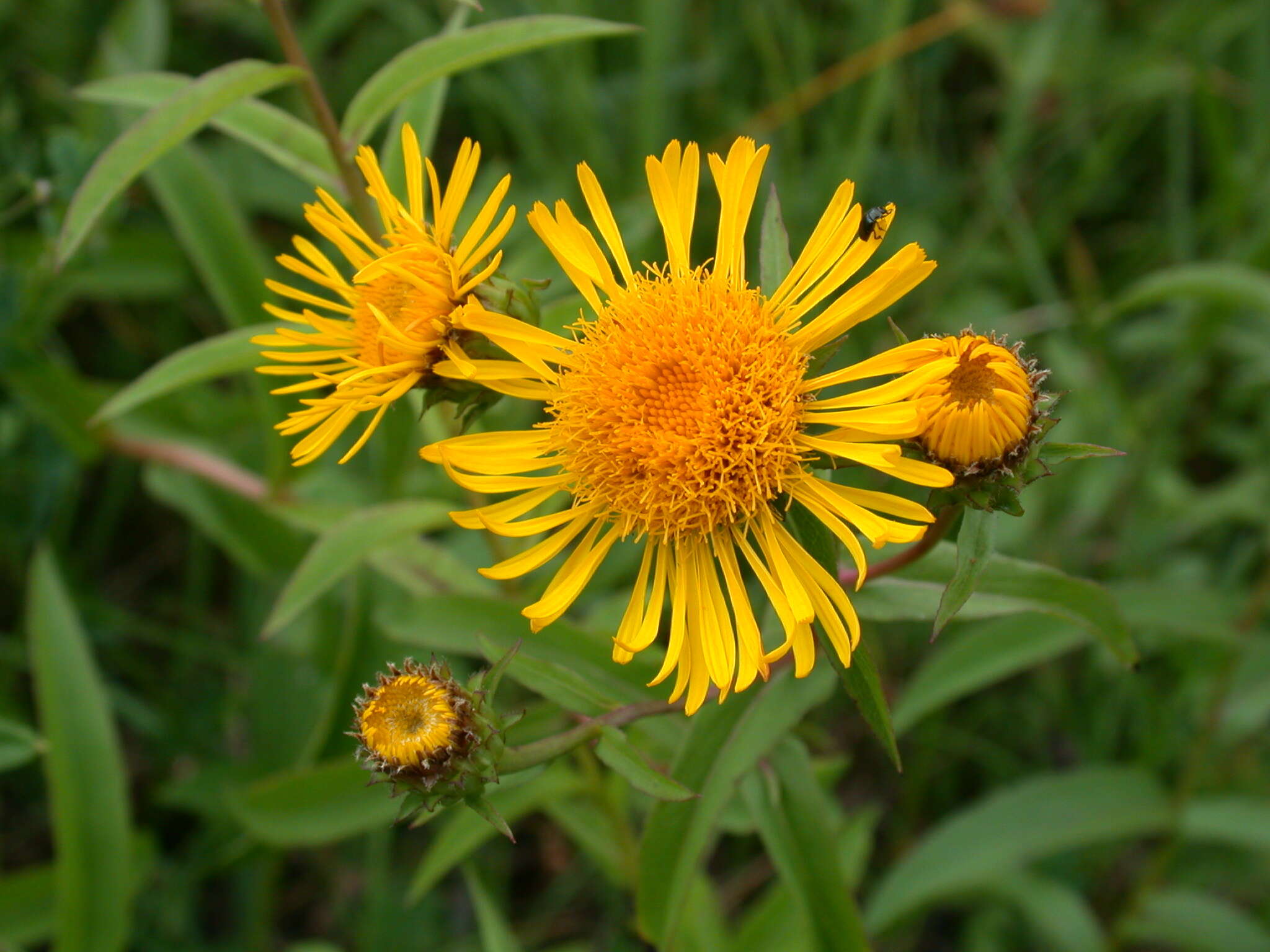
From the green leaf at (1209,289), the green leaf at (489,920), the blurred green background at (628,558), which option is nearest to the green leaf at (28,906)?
the blurred green background at (628,558)

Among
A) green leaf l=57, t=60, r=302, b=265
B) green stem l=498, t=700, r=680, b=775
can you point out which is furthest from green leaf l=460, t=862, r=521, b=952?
green leaf l=57, t=60, r=302, b=265

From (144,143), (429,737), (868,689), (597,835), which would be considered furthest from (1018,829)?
(144,143)

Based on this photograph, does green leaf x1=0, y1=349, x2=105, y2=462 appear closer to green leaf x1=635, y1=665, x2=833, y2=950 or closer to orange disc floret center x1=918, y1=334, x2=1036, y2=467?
green leaf x1=635, y1=665, x2=833, y2=950

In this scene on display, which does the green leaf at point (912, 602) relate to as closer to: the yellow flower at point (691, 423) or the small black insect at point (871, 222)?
the yellow flower at point (691, 423)

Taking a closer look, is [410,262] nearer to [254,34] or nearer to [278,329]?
[278,329]

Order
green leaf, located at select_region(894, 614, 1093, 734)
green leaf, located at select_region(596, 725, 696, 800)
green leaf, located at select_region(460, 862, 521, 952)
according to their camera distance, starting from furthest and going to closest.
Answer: green leaf, located at select_region(894, 614, 1093, 734) < green leaf, located at select_region(460, 862, 521, 952) < green leaf, located at select_region(596, 725, 696, 800)

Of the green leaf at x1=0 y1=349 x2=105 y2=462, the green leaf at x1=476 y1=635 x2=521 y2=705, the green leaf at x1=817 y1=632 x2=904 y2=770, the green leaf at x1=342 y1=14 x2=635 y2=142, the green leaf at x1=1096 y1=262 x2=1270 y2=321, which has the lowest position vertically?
the green leaf at x1=476 y1=635 x2=521 y2=705
